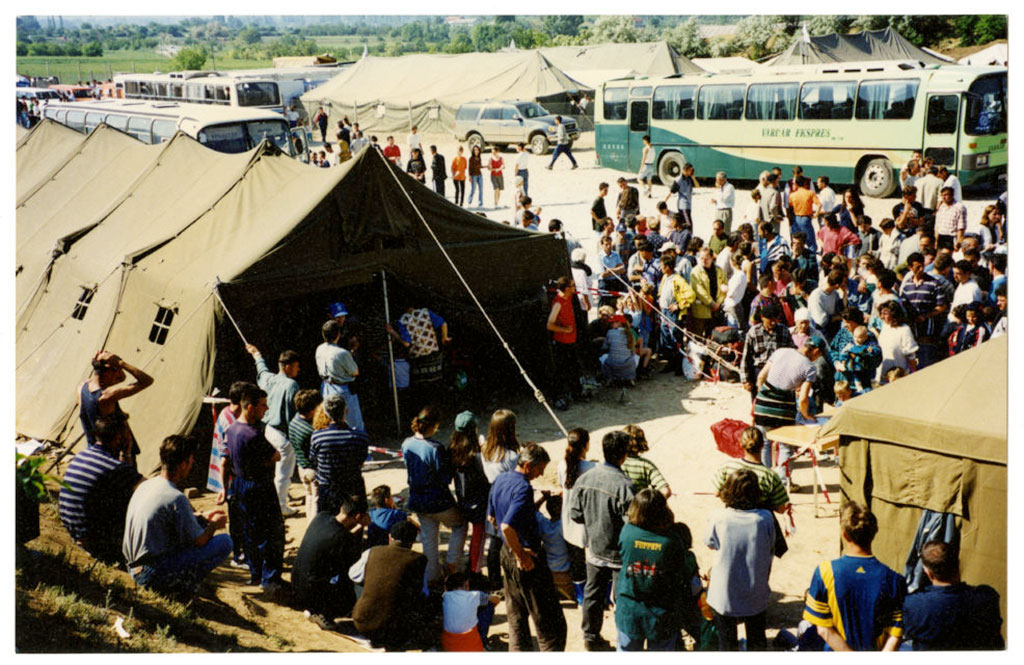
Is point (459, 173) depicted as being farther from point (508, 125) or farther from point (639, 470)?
point (639, 470)

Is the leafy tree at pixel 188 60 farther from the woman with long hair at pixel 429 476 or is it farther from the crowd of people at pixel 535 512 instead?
the woman with long hair at pixel 429 476

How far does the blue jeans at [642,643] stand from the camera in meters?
5.29

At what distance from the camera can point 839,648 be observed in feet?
15.9

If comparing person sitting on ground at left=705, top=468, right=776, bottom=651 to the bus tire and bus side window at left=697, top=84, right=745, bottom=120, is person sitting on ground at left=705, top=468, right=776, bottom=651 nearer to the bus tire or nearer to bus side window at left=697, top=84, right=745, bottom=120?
bus side window at left=697, top=84, right=745, bottom=120

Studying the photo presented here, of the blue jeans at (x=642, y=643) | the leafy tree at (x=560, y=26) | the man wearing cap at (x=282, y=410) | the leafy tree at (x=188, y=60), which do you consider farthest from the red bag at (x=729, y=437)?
the leafy tree at (x=560, y=26)

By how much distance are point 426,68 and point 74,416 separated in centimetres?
3083

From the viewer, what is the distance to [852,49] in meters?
33.4

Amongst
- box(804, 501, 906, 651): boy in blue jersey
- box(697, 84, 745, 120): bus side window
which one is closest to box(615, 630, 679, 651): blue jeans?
box(804, 501, 906, 651): boy in blue jersey

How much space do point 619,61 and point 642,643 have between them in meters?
37.8

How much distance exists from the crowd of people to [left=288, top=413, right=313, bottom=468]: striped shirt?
2 cm

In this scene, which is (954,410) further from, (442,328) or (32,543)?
(32,543)

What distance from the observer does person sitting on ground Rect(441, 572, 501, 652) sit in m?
5.53

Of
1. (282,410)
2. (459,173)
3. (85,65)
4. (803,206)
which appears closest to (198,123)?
(459,173)

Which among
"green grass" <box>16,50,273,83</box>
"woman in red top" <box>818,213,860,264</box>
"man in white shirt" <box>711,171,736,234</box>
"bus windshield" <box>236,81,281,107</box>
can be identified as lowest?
"woman in red top" <box>818,213,860,264</box>
